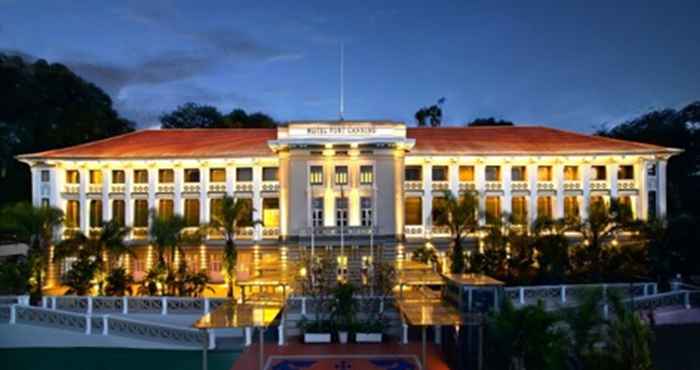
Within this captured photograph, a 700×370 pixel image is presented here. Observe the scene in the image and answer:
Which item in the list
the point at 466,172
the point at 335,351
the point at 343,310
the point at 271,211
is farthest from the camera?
the point at 466,172

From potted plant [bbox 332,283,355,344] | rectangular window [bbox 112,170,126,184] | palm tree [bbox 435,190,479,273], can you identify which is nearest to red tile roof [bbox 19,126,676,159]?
rectangular window [bbox 112,170,126,184]

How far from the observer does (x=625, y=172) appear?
1439 inches

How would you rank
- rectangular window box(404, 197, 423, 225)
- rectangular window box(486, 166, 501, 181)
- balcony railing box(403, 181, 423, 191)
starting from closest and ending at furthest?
1. balcony railing box(403, 181, 423, 191)
2. rectangular window box(404, 197, 423, 225)
3. rectangular window box(486, 166, 501, 181)

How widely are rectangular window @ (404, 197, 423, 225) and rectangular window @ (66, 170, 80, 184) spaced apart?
864 inches

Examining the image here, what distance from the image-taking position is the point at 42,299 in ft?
79.7

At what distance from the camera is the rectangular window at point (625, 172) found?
36.4 metres

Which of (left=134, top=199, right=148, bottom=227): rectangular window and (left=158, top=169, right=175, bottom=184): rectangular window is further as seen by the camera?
(left=158, top=169, right=175, bottom=184): rectangular window

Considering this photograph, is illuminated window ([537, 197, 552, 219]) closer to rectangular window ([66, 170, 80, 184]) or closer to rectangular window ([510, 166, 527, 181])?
rectangular window ([510, 166, 527, 181])

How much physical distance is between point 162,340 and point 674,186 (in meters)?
39.9

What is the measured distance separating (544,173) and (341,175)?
14385mm

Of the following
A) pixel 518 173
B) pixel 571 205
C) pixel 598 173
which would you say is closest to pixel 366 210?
pixel 518 173

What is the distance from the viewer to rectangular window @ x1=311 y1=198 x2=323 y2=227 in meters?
32.0

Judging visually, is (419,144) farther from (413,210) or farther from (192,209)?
(192,209)

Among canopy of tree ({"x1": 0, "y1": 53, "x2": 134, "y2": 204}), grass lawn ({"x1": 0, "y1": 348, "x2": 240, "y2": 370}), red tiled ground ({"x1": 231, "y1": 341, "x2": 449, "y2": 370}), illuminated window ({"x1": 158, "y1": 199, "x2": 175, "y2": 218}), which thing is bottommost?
grass lawn ({"x1": 0, "y1": 348, "x2": 240, "y2": 370})
